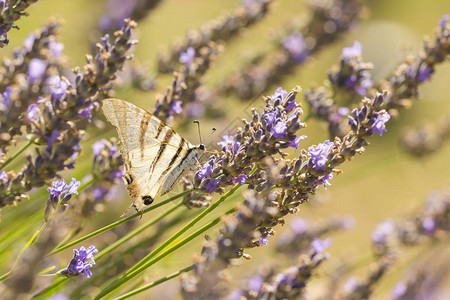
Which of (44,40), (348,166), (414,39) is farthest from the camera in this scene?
(414,39)

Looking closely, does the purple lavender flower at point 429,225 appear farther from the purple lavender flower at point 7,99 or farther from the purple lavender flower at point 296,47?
the purple lavender flower at point 7,99

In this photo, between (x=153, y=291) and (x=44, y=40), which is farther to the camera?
(x=153, y=291)

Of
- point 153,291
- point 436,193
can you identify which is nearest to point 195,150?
point 436,193

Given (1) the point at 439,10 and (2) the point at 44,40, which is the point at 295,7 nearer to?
(1) the point at 439,10

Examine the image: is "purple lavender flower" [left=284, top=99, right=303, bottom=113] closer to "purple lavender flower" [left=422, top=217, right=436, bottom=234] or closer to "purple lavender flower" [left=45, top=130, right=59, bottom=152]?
"purple lavender flower" [left=45, top=130, right=59, bottom=152]

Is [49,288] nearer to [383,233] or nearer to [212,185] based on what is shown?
[212,185]

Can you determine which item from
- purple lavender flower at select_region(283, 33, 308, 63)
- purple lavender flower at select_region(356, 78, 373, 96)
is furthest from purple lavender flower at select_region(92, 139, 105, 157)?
purple lavender flower at select_region(283, 33, 308, 63)

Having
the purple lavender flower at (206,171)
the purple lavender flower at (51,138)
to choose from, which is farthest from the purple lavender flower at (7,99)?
the purple lavender flower at (206,171)

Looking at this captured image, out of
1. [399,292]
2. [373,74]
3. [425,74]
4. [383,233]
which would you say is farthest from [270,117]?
[373,74]
